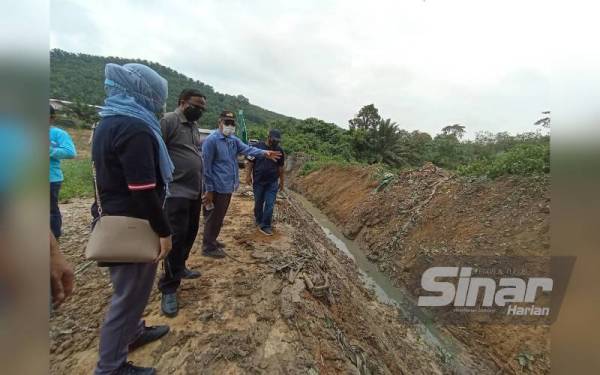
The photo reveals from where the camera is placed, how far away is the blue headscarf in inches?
59.2

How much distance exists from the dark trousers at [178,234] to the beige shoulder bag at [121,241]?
0.84m

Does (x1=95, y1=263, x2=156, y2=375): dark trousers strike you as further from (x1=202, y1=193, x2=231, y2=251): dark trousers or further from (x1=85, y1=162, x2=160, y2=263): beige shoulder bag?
(x1=202, y1=193, x2=231, y2=251): dark trousers

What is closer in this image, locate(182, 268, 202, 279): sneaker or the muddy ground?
the muddy ground

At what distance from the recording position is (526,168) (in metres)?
5.97

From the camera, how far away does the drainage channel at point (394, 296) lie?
4039mm

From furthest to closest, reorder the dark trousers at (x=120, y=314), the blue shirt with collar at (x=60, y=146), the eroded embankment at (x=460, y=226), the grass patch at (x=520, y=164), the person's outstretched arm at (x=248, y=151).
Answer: the grass patch at (x=520, y=164)
the eroded embankment at (x=460, y=226)
the person's outstretched arm at (x=248, y=151)
the blue shirt with collar at (x=60, y=146)
the dark trousers at (x=120, y=314)

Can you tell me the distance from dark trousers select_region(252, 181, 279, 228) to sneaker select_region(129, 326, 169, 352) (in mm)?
2572

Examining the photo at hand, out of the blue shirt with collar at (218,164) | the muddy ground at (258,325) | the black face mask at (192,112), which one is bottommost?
the muddy ground at (258,325)

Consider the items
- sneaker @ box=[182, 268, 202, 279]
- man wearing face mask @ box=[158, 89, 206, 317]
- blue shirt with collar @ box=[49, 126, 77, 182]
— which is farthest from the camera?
sneaker @ box=[182, 268, 202, 279]

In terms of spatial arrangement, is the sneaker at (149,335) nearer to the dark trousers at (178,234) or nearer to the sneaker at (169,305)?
the sneaker at (169,305)

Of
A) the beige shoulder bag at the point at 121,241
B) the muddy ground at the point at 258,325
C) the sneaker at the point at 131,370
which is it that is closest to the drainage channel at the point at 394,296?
the muddy ground at the point at 258,325

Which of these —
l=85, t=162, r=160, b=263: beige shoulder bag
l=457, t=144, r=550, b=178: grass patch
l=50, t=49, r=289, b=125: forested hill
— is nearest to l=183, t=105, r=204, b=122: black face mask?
l=85, t=162, r=160, b=263: beige shoulder bag

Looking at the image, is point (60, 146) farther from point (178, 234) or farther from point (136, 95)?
point (136, 95)
